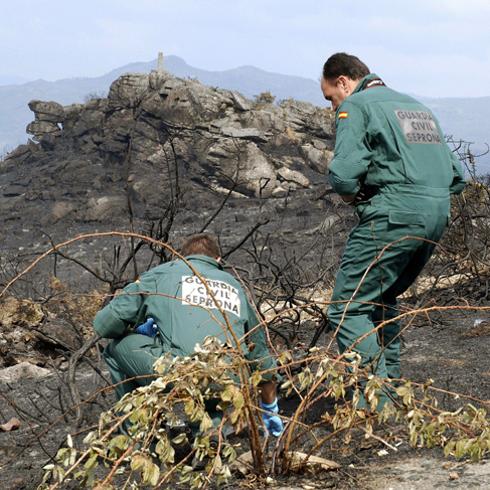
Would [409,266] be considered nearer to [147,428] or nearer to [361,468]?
[361,468]

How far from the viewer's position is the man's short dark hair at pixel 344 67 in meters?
3.89

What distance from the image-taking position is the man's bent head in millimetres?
3891

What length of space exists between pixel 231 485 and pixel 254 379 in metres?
0.57

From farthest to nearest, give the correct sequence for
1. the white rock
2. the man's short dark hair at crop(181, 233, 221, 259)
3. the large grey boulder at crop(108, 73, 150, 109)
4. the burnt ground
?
the large grey boulder at crop(108, 73, 150, 109)
the white rock
the man's short dark hair at crop(181, 233, 221, 259)
the burnt ground

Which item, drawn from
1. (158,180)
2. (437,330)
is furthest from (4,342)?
(158,180)

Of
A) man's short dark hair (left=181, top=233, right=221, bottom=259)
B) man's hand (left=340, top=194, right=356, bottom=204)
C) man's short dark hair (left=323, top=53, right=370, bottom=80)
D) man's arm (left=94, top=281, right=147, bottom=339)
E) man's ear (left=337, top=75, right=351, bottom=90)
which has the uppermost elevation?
man's short dark hair (left=323, top=53, right=370, bottom=80)

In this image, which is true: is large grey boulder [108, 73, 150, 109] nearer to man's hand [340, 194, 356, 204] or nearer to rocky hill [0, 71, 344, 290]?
rocky hill [0, 71, 344, 290]

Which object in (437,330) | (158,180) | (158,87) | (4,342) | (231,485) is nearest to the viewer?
(231,485)

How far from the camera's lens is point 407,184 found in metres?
3.66

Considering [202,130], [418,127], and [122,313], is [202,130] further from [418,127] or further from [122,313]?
[122,313]

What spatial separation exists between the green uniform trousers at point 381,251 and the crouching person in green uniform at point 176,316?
0.42 m

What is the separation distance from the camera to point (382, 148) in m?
3.70

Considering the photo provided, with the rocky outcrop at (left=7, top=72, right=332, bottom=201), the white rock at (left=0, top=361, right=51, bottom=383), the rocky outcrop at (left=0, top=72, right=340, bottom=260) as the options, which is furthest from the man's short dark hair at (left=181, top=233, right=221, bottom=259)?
the rocky outcrop at (left=7, top=72, right=332, bottom=201)

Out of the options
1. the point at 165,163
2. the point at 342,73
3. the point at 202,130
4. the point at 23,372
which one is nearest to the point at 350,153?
the point at 342,73
